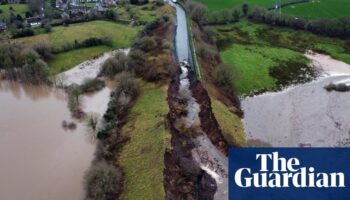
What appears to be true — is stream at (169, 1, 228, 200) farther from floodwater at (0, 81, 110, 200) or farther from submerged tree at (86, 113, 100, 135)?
floodwater at (0, 81, 110, 200)

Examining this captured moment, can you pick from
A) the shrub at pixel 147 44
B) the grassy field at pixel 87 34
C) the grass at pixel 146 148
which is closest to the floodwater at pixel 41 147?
the grass at pixel 146 148

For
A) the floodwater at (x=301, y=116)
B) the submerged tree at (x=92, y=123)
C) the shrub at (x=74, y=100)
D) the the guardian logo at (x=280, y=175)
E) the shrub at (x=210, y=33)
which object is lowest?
the floodwater at (x=301, y=116)

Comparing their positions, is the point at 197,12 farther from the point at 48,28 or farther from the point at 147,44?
the point at 48,28

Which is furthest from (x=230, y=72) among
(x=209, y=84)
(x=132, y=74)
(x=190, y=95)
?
(x=132, y=74)

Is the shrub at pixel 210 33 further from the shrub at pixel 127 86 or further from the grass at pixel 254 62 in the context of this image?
the shrub at pixel 127 86

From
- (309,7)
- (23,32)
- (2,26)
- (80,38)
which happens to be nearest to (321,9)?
(309,7)
